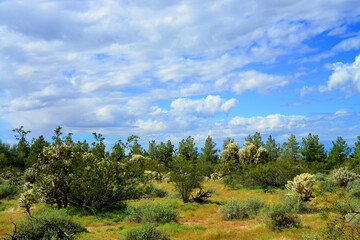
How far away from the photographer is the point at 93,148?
16781 millimetres

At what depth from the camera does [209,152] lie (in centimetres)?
5391

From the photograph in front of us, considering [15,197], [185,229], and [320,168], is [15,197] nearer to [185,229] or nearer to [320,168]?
[185,229]

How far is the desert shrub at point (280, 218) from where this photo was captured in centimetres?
1129

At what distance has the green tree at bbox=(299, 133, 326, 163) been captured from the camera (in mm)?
48031

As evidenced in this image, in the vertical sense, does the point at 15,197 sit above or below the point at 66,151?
below

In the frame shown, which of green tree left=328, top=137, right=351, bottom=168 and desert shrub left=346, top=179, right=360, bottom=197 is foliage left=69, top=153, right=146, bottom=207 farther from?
green tree left=328, top=137, right=351, bottom=168

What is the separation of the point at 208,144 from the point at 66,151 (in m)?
40.9

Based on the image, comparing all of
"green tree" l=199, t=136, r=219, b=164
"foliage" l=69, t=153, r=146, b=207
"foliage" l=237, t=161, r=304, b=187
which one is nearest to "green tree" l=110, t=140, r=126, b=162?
"foliage" l=69, t=153, r=146, b=207

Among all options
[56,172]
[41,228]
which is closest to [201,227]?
[41,228]

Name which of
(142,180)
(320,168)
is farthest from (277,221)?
(320,168)

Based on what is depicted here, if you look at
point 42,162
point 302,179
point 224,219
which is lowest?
point 224,219

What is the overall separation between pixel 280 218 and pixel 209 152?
140 ft

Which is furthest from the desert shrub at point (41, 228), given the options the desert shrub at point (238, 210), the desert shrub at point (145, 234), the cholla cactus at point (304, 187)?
the cholla cactus at point (304, 187)

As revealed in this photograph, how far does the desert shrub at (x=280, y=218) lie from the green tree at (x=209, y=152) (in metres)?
41.5
